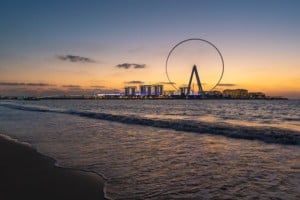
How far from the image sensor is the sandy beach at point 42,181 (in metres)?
6.19

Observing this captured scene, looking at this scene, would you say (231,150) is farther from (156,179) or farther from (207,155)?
(156,179)

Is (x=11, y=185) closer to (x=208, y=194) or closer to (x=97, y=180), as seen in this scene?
(x=97, y=180)

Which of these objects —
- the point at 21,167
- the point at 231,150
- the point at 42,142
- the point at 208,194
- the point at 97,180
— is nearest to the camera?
the point at 208,194

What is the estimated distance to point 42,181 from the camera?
7270 mm

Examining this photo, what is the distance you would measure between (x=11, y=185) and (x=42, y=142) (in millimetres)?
7833

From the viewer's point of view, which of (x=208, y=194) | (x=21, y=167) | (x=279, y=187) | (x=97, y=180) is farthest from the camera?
(x=21, y=167)

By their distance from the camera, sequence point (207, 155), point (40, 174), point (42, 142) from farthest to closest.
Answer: point (42, 142)
point (207, 155)
point (40, 174)

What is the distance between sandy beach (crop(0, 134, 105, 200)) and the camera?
619 cm

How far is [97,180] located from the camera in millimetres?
7539

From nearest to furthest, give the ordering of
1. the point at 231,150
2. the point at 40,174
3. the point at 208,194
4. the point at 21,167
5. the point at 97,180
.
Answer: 1. the point at 208,194
2. the point at 97,180
3. the point at 40,174
4. the point at 21,167
5. the point at 231,150

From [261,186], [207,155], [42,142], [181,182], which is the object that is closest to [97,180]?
[181,182]

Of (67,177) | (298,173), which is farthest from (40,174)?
(298,173)

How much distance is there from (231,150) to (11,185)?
8.32m

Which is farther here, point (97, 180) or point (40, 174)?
point (40, 174)
